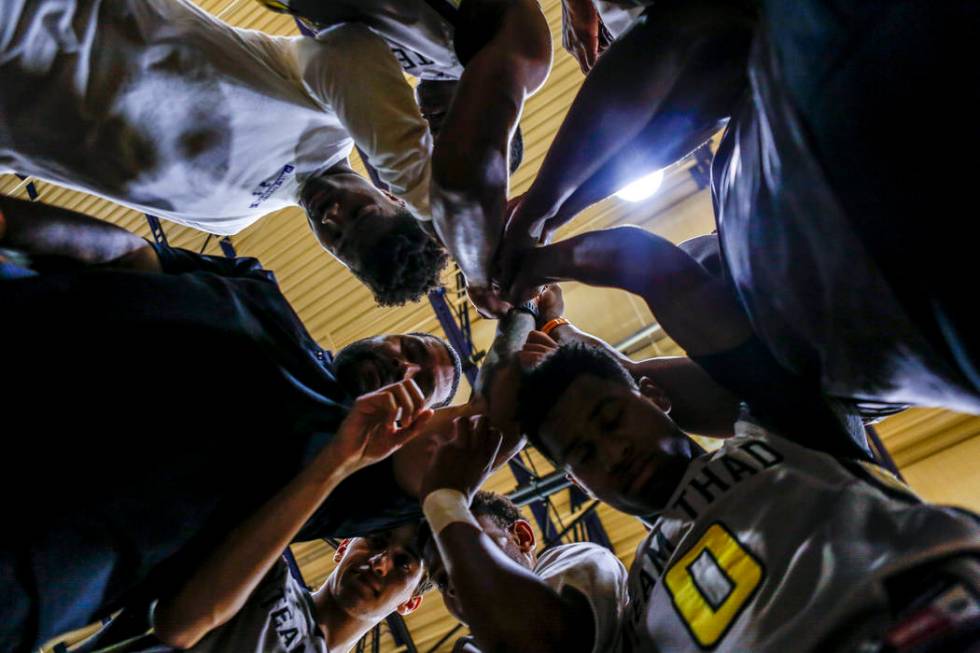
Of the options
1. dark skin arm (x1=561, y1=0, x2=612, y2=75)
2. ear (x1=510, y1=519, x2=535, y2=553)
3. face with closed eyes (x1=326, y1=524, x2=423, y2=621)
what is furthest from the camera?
ear (x1=510, y1=519, x2=535, y2=553)

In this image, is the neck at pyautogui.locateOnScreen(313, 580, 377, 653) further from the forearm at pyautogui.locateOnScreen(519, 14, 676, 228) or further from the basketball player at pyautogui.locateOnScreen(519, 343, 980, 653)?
the forearm at pyautogui.locateOnScreen(519, 14, 676, 228)

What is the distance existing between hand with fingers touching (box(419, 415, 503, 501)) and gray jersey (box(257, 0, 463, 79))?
81cm

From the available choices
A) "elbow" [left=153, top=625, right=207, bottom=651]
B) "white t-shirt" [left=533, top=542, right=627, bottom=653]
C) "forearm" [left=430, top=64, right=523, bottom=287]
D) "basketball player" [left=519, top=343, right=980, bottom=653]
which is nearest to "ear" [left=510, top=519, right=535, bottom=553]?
"white t-shirt" [left=533, top=542, right=627, bottom=653]

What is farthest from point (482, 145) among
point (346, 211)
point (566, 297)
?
point (566, 297)

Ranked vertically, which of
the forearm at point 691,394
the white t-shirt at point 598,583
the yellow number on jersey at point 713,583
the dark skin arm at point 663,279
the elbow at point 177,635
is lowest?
the white t-shirt at point 598,583

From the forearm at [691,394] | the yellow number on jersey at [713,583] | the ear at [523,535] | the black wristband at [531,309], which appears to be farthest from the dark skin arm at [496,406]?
the ear at [523,535]

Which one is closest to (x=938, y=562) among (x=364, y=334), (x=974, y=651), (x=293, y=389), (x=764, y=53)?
(x=974, y=651)

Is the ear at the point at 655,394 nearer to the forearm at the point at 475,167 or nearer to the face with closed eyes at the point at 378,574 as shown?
the forearm at the point at 475,167

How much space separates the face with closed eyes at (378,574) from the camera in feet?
6.73

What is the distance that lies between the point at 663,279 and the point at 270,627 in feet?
3.87

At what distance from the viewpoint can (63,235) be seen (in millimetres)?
1139

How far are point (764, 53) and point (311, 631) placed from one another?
1638mm

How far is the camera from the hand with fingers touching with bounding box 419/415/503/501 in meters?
1.38

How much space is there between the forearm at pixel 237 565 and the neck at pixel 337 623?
75 cm
